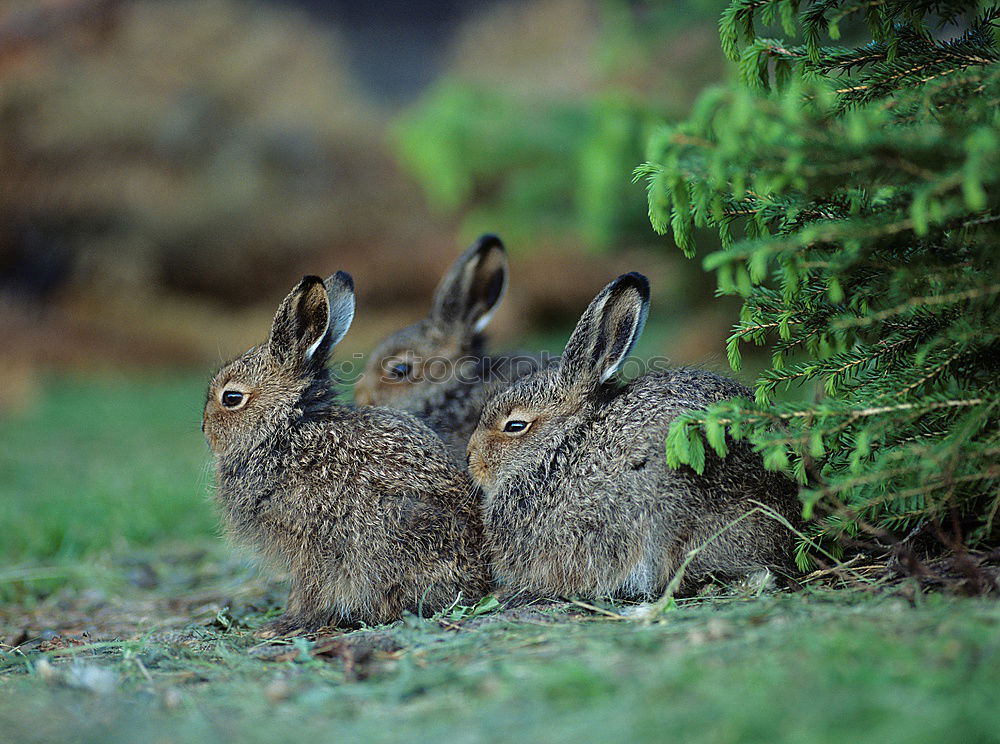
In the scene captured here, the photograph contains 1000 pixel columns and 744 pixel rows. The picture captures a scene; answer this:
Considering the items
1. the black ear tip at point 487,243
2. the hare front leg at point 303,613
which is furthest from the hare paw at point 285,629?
the black ear tip at point 487,243

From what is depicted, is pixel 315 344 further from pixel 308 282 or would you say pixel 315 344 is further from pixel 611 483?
pixel 611 483

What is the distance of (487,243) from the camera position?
20.7 ft

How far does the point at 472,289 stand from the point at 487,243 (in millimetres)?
388

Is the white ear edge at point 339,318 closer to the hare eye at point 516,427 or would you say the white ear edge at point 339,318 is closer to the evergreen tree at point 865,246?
the hare eye at point 516,427

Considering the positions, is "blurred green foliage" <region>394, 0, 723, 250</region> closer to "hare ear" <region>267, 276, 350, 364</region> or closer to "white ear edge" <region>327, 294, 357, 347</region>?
"white ear edge" <region>327, 294, 357, 347</region>

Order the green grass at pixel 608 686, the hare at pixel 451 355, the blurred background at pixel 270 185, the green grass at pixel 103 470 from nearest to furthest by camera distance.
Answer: the green grass at pixel 608 686 → the hare at pixel 451 355 → the green grass at pixel 103 470 → the blurred background at pixel 270 185

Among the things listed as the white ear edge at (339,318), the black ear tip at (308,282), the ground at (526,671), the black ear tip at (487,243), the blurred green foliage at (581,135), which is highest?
the blurred green foliage at (581,135)

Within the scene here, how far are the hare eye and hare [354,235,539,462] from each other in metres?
1.35

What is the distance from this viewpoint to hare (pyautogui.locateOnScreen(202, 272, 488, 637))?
436 cm

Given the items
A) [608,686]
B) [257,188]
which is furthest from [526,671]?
[257,188]

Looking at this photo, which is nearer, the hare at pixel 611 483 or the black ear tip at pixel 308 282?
the hare at pixel 611 483

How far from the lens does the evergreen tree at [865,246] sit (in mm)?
3000

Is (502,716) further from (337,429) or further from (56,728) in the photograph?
(337,429)

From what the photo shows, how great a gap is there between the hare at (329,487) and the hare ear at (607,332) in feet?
2.54
